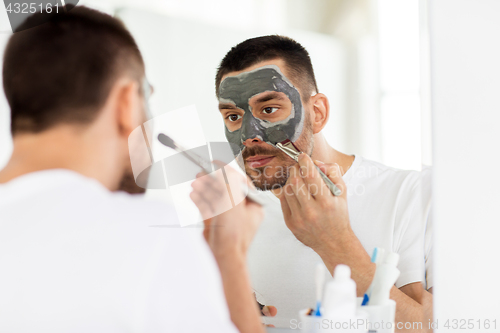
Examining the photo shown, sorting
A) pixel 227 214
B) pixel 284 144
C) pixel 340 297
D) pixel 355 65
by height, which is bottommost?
pixel 340 297

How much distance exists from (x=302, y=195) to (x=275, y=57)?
0.85 feet

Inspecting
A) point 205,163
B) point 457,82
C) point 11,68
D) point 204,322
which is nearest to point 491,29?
point 457,82

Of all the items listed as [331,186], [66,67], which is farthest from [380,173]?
[66,67]

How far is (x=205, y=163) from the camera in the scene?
0.77 meters

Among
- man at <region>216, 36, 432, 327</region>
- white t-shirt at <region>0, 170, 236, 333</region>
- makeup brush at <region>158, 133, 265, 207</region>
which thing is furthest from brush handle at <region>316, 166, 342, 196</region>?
white t-shirt at <region>0, 170, 236, 333</region>

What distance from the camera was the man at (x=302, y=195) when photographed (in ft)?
2.36

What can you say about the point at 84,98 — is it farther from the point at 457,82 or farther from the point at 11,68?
the point at 457,82

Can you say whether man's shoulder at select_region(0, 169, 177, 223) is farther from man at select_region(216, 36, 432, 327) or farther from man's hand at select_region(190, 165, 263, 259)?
man at select_region(216, 36, 432, 327)

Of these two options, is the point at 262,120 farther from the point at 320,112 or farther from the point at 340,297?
the point at 340,297

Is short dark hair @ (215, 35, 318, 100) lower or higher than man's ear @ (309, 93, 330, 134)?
higher

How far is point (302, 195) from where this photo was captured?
2.42 feet

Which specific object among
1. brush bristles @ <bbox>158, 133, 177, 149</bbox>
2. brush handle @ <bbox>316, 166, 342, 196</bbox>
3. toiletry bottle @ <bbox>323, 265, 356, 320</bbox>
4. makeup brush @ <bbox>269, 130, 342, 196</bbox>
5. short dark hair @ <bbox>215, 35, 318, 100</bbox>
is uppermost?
short dark hair @ <bbox>215, 35, 318, 100</bbox>

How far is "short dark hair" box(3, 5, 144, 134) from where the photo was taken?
76cm

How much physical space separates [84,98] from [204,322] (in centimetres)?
46
